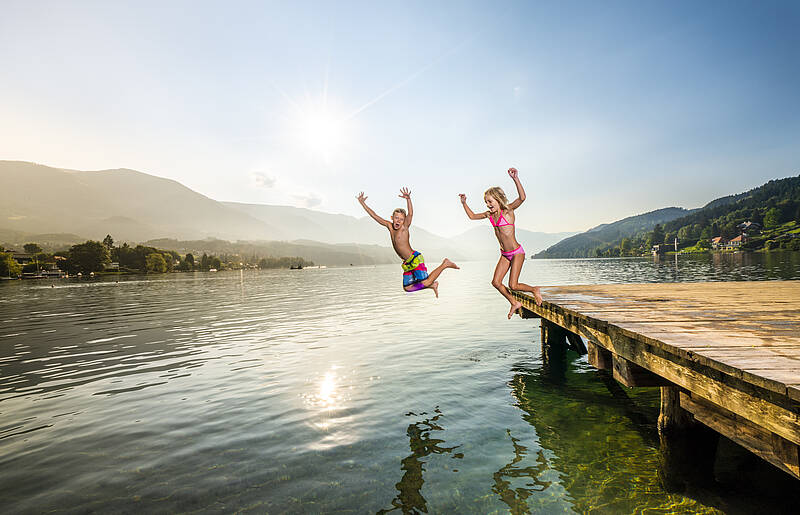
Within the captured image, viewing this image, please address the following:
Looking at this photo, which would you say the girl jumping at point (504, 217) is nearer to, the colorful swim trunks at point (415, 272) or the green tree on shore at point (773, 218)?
the colorful swim trunks at point (415, 272)

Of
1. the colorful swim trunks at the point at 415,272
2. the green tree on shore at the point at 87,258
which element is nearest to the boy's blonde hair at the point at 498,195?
the colorful swim trunks at the point at 415,272

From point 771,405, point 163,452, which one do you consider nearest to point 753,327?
point 771,405

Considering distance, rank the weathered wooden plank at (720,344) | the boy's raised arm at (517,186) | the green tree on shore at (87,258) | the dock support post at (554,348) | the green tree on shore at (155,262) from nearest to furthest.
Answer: the weathered wooden plank at (720,344) < the boy's raised arm at (517,186) < the dock support post at (554,348) < the green tree on shore at (87,258) < the green tree on shore at (155,262)

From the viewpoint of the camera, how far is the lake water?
6152 mm

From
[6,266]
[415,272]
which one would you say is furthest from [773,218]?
[6,266]

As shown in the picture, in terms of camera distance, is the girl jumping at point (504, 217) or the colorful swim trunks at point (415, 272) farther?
the colorful swim trunks at point (415, 272)

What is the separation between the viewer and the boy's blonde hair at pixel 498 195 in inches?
330

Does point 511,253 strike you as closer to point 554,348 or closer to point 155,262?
point 554,348

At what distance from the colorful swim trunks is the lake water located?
3.15 m

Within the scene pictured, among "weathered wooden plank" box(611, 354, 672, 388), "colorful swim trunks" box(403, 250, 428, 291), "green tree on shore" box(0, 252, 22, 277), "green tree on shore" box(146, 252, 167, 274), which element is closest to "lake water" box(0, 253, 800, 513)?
"weathered wooden plank" box(611, 354, 672, 388)

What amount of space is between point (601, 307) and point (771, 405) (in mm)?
→ 5599

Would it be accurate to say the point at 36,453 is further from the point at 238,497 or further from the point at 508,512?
the point at 508,512

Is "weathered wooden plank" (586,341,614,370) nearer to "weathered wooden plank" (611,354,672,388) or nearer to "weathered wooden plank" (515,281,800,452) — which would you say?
"weathered wooden plank" (515,281,800,452)

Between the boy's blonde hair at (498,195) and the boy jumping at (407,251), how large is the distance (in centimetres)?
168
